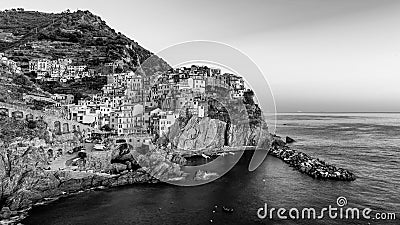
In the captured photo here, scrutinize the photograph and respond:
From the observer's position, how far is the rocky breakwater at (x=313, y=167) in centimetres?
2402

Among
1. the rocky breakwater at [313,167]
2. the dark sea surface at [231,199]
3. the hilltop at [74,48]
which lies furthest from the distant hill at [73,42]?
the dark sea surface at [231,199]

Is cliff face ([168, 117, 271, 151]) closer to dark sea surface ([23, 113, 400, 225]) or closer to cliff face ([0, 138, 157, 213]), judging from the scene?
dark sea surface ([23, 113, 400, 225])

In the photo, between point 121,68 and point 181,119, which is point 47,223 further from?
point 121,68

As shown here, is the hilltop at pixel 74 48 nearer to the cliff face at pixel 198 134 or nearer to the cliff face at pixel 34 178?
the cliff face at pixel 198 134

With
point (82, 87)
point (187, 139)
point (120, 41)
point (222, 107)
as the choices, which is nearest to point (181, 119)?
point (187, 139)

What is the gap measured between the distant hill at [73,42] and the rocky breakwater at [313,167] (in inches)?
967

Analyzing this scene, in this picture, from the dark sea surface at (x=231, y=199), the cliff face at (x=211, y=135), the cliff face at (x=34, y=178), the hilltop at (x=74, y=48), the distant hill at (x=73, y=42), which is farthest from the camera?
the distant hill at (x=73, y=42)

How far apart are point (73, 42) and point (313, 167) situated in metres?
39.3

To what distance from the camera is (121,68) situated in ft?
140

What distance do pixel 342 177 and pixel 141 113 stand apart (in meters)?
19.1

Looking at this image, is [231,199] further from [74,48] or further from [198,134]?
[74,48]

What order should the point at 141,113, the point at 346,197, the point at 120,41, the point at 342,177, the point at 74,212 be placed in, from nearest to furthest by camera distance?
the point at 74,212, the point at 346,197, the point at 342,177, the point at 141,113, the point at 120,41

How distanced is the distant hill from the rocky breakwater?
80.6 ft

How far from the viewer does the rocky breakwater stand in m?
24.0
